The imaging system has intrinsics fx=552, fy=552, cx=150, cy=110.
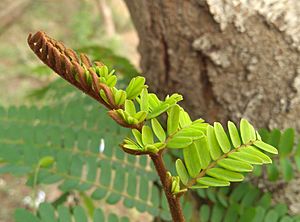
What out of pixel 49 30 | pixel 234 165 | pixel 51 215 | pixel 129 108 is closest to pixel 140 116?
pixel 129 108

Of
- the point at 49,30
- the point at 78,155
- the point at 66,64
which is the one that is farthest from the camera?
the point at 49,30

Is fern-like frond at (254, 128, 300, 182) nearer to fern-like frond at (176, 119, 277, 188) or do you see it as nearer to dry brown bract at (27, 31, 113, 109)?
fern-like frond at (176, 119, 277, 188)

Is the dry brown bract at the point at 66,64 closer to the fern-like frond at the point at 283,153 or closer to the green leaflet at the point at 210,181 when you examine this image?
the green leaflet at the point at 210,181

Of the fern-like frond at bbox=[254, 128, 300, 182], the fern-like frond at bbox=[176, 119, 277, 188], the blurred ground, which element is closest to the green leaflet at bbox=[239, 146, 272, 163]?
A: the fern-like frond at bbox=[176, 119, 277, 188]

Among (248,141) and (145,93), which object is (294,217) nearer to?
(248,141)

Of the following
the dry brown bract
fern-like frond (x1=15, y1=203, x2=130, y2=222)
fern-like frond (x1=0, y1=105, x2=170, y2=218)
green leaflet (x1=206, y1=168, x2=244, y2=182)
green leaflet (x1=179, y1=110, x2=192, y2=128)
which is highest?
the dry brown bract

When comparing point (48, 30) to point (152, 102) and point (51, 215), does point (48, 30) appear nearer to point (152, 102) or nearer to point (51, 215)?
point (51, 215)

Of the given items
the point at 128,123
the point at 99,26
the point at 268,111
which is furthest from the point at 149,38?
the point at 99,26
